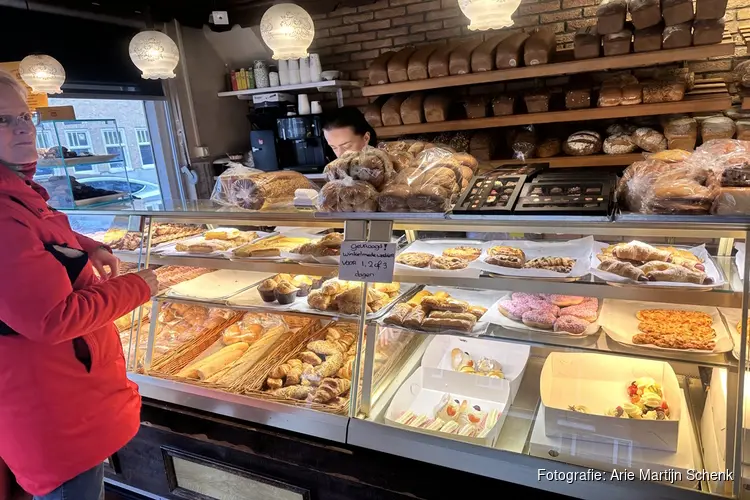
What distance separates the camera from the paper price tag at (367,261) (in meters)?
1.81

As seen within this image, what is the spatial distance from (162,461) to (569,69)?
3.65m

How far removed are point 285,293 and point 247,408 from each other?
20.7 inches

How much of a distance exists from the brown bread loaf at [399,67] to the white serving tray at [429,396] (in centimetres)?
287

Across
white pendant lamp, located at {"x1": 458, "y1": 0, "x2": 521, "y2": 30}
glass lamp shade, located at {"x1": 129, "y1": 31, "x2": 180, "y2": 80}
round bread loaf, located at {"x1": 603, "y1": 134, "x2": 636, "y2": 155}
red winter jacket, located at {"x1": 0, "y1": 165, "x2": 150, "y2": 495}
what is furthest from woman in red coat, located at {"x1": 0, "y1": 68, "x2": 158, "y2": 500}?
round bread loaf, located at {"x1": 603, "y1": 134, "x2": 636, "y2": 155}

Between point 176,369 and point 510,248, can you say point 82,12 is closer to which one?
point 176,369

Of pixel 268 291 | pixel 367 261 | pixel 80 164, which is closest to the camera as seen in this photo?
pixel 367 261

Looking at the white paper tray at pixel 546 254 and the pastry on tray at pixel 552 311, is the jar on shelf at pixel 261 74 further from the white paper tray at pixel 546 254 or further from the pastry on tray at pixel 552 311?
the pastry on tray at pixel 552 311

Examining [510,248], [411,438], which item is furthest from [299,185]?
[411,438]

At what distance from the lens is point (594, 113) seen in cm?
368

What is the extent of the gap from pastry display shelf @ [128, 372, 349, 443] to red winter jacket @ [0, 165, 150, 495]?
404 mm

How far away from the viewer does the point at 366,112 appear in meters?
4.44

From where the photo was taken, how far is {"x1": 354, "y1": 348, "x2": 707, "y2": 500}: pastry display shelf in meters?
1.47

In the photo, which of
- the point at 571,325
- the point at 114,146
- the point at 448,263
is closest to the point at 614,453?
the point at 571,325

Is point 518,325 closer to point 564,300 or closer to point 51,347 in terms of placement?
point 564,300
